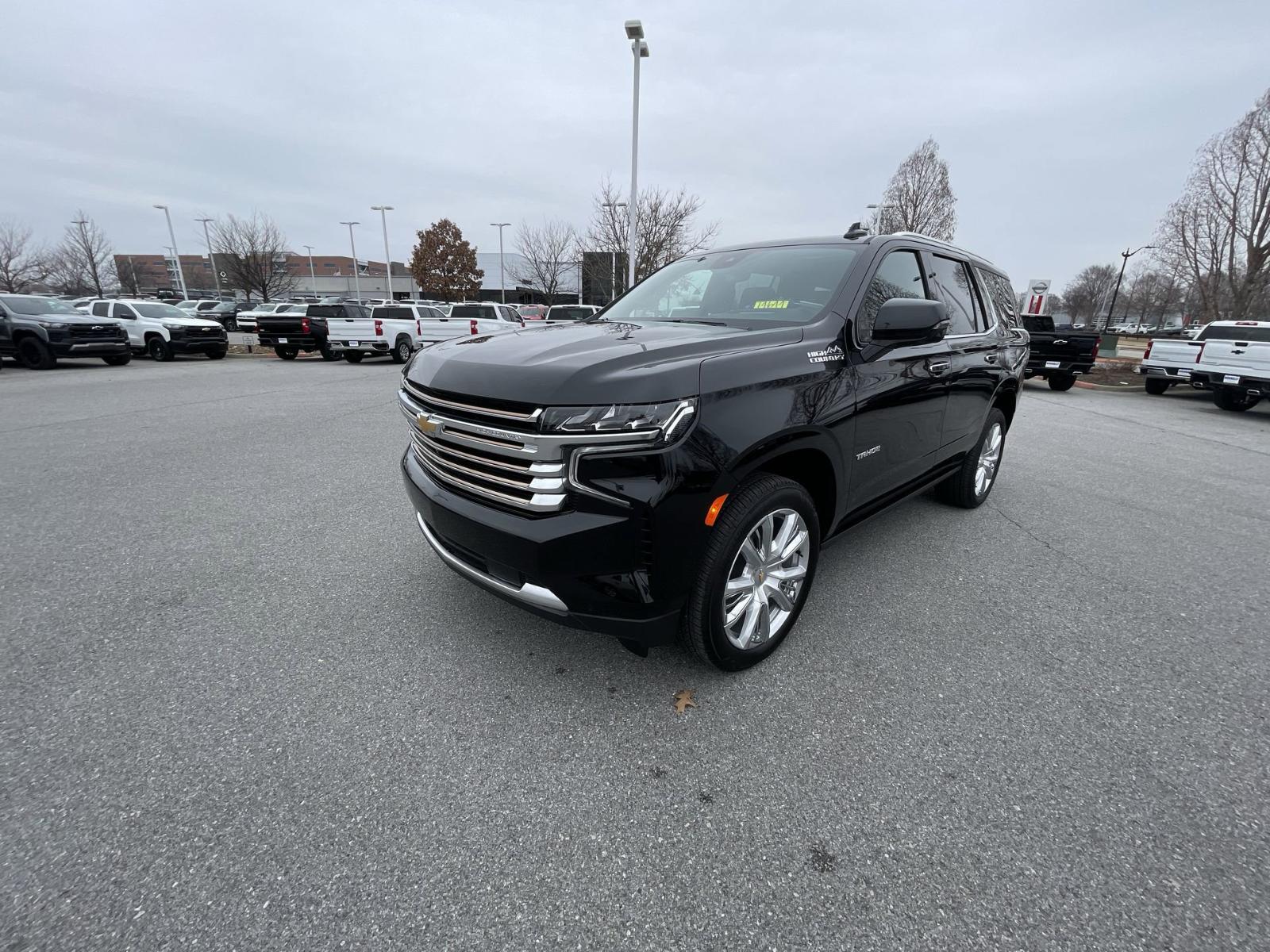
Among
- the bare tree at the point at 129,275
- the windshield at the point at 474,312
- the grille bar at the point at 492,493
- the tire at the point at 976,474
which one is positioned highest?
the bare tree at the point at 129,275

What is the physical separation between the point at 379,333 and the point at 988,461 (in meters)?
16.9

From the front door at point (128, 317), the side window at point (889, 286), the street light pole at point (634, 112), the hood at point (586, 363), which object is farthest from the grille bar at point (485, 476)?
the front door at point (128, 317)

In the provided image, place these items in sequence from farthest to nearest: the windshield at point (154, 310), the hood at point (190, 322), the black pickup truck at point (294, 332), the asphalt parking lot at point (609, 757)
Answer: the windshield at point (154, 310) < the hood at point (190, 322) < the black pickup truck at point (294, 332) < the asphalt parking lot at point (609, 757)

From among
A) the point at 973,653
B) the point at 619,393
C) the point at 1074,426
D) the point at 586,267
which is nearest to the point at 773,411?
the point at 619,393

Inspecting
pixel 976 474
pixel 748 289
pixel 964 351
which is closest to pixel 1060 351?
pixel 976 474

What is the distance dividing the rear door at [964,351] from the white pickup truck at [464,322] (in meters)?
14.0

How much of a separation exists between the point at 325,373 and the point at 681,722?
1525cm

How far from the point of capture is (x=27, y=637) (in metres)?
2.72

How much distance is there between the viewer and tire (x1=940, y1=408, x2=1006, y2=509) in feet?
15.1

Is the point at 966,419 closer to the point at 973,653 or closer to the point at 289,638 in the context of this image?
the point at 973,653

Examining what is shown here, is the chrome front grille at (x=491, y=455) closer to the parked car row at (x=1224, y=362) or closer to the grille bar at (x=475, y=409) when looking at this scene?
the grille bar at (x=475, y=409)

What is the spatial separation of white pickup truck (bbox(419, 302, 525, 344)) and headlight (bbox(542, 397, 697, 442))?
1538 cm

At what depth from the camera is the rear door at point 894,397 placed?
9.43ft

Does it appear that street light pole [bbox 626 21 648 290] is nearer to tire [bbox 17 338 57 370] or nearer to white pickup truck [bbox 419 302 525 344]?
white pickup truck [bbox 419 302 525 344]
